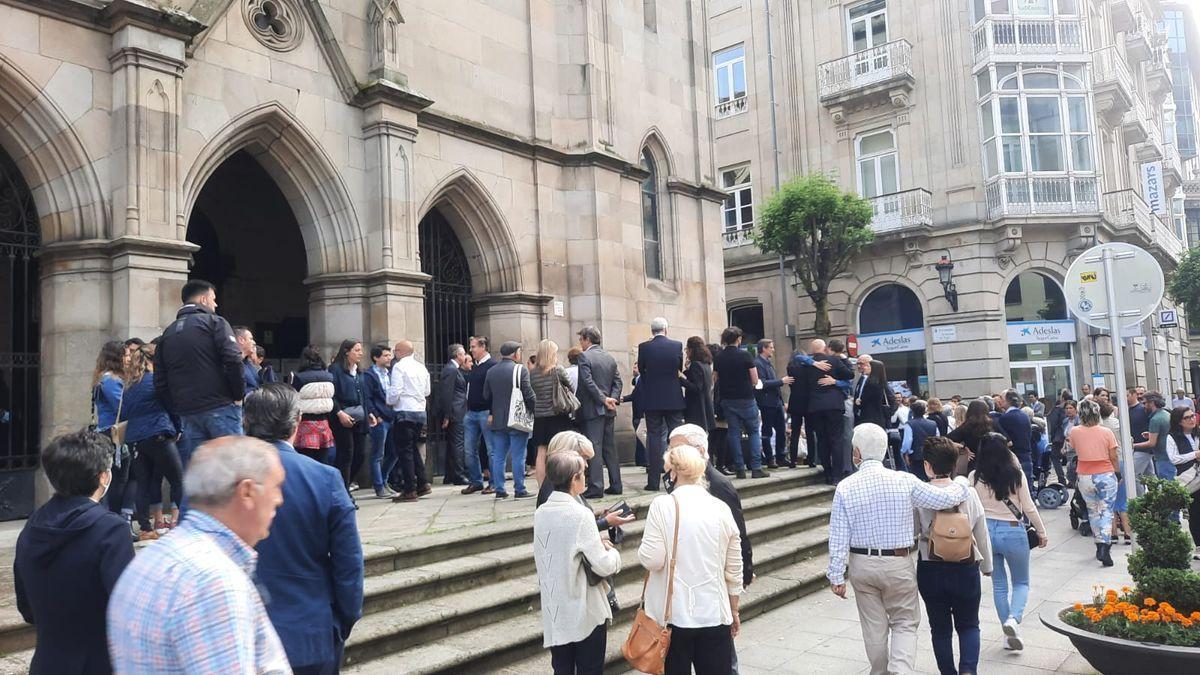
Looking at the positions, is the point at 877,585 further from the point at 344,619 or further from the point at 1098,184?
the point at 1098,184

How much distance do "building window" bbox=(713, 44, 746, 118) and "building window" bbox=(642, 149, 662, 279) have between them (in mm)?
14851

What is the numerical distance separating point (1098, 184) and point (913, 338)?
6684mm

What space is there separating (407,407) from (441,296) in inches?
161

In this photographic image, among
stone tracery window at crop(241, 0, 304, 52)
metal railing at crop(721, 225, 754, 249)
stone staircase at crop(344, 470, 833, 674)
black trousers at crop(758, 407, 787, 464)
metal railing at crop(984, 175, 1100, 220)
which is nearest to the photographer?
stone staircase at crop(344, 470, 833, 674)

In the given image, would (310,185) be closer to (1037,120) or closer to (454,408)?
(454,408)

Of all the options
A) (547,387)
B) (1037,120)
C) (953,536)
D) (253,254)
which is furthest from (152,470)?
(1037,120)

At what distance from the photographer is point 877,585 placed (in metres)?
4.77

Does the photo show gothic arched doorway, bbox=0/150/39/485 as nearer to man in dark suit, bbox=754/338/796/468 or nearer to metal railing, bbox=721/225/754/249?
man in dark suit, bbox=754/338/796/468

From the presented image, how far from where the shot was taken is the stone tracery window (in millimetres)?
9859

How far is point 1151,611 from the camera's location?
4.98 meters

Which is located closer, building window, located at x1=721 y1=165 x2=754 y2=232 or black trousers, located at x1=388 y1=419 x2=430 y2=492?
black trousers, located at x1=388 y1=419 x2=430 y2=492

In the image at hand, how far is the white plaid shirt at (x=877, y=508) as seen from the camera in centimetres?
478

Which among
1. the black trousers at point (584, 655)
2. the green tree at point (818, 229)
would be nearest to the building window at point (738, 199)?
the green tree at point (818, 229)

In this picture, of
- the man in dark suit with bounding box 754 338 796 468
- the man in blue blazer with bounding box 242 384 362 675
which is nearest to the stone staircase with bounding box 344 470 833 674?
the man in blue blazer with bounding box 242 384 362 675
